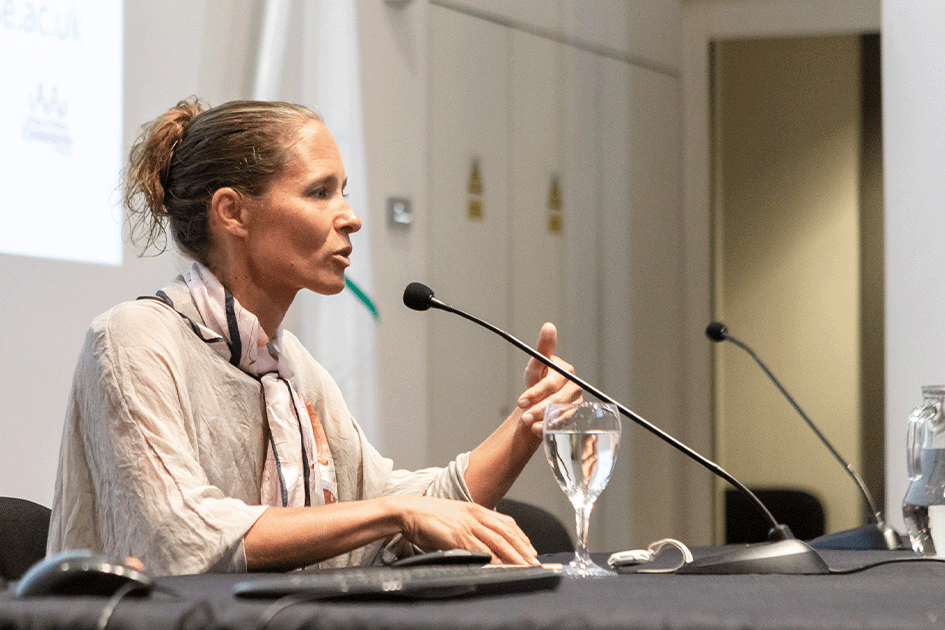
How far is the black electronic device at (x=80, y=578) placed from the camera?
27.0 inches

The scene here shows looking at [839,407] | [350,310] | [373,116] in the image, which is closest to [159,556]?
[350,310]

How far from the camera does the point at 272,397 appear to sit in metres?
1.55

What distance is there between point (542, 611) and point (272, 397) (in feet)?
3.09

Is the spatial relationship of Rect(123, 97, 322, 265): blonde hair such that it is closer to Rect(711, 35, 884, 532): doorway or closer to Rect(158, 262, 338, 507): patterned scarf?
Rect(158, 262, 338, 507): patterned scarf

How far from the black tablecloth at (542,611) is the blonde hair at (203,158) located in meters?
0.95

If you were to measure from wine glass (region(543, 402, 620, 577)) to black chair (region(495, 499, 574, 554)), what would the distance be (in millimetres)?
845

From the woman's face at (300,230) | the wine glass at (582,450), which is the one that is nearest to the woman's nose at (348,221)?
the woman's face at (300,230)

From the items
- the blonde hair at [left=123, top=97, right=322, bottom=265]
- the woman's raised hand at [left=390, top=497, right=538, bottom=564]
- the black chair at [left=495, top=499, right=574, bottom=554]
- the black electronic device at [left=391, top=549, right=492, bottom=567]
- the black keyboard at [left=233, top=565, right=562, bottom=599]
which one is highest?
the blonde hair at [left=123, top=97, right=322, bottom=265]

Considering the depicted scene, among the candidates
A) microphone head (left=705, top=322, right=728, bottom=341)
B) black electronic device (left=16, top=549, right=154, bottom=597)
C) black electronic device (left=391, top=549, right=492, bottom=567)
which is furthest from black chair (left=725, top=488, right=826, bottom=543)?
black electronic device (left=16, top=549, right=154, bottom=597)

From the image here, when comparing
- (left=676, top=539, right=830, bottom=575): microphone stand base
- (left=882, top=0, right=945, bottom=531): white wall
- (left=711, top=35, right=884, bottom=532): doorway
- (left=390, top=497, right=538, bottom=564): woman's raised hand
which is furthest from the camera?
(left=711, top=35, right=884, bottom=532): doorway

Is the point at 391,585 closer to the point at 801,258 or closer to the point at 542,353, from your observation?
the point at 542,353

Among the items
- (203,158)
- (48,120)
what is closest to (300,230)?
(203,158)

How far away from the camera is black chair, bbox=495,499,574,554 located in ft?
6.21

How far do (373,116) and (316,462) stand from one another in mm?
2239
